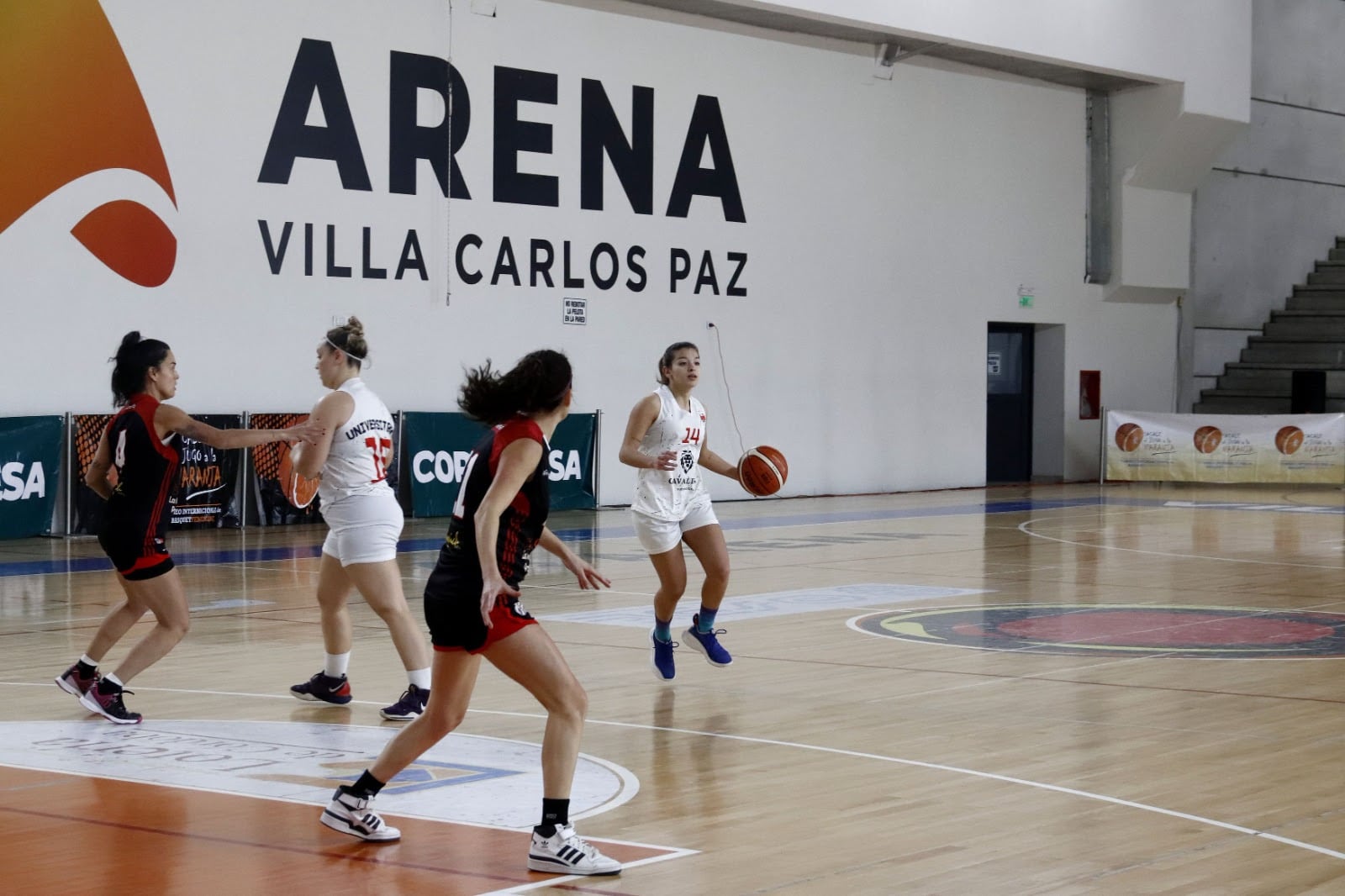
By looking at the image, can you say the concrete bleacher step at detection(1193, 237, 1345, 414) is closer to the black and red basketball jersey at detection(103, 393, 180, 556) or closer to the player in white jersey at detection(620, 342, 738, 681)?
the player in white jersey at detection(620, 342, 738, 681)

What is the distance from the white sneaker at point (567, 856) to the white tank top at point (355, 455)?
2956 mm

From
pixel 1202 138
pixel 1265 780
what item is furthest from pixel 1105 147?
pixel 1265 780

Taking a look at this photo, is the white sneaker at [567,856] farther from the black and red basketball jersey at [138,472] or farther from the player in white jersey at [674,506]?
the player in white jersey at [674,506]

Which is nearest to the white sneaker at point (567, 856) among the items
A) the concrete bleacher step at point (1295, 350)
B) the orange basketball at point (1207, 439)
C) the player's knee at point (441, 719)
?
the player's knee at point (441, 719)

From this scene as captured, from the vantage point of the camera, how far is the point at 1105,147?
2844 centimetres

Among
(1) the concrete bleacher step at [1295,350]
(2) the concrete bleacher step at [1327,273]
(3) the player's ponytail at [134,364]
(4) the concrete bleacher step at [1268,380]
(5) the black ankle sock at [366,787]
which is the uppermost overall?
(2) the concrete bleacher step at [1327,273]

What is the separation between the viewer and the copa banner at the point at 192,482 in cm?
1755

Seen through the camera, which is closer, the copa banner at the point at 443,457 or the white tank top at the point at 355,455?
the white tank top at the point at 355,455

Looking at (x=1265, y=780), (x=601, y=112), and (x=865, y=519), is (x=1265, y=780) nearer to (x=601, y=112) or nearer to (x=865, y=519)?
(x=865, y=519)

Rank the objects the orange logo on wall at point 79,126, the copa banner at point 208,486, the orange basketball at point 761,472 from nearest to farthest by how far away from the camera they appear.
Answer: the orange basketball at point 761,472 < the orange logo on wall at point 79,126 < the copa banner at point 208,486

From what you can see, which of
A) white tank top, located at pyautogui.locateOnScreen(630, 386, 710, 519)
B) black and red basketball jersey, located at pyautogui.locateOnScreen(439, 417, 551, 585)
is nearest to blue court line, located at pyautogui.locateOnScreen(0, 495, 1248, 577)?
white tank top, located at pyautogui.locateOnScreen(630, 386, 710, 519)

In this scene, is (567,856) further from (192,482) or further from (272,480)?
(272,480)

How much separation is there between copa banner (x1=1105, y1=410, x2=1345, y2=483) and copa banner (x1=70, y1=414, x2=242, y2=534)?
48.4 ft

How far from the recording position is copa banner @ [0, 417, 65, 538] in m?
17.0
